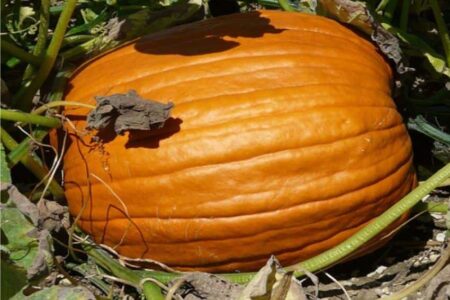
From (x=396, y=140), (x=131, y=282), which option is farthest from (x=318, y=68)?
(x=131, y=282)

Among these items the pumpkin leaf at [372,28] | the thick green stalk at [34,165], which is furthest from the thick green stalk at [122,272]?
the pumpkin leaf at [372,28]

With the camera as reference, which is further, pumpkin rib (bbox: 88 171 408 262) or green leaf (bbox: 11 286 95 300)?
pumpkin rib (bbox: 88 171 408 262)

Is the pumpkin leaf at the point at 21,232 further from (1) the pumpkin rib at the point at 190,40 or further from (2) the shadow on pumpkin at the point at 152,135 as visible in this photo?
(1) the pumpkin rib at the point at 190,40

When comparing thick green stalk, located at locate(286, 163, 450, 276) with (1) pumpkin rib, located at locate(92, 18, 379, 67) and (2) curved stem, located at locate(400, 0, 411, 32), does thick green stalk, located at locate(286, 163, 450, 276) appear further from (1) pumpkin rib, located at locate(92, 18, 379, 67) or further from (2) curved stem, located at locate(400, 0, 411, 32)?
(2) curved stem, located at locate(400, 0, 411, 32)

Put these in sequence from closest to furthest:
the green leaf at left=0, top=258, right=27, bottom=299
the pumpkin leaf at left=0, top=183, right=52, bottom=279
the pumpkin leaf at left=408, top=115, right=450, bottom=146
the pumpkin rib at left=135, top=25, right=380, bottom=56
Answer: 1. the green leaf at left=0, top=258, right=27, bottom=299
2. the pumpkin leaf at left=0, top=183, right=52, bottom=279
3. the pumpkin rib at left=135, top=25, right=380, bottom=56
4. the pumpkin leaf at left=408, top=115, right=450, bottom=146

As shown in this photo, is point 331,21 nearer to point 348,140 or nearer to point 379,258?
point 348,140

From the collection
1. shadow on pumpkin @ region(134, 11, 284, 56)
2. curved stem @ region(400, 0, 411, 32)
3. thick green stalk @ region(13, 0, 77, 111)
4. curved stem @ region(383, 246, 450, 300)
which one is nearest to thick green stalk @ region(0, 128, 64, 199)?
thick green stalk @ region(13, 0, 77, 111)

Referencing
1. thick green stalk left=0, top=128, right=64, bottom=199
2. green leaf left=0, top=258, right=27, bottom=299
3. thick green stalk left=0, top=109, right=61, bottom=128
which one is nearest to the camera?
green leaf left=0, top=258, right=27, bottom=299
